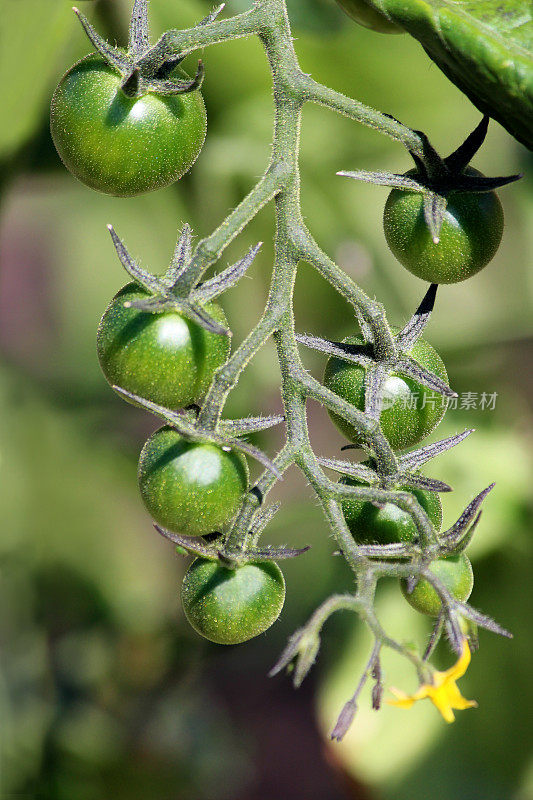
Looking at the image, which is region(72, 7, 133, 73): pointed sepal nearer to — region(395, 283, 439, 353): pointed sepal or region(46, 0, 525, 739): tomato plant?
region(46, 0, 525, 739): tomato plant

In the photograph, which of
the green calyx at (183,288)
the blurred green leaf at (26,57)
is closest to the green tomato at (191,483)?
the green calyx at (183,288)

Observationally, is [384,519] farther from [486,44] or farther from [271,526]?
[271,526]

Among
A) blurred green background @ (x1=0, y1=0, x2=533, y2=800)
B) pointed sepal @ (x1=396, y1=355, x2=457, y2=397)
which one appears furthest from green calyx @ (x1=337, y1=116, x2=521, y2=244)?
blurred green background @ (x1=0, y1=0, x2=533, y2=800)

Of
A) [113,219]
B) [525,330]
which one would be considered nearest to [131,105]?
[113,219]

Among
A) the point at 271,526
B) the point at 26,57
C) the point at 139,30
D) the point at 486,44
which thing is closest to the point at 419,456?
the point at 486,44

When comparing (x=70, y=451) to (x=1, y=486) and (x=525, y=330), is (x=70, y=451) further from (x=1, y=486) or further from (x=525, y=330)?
(x=525, y=330)
